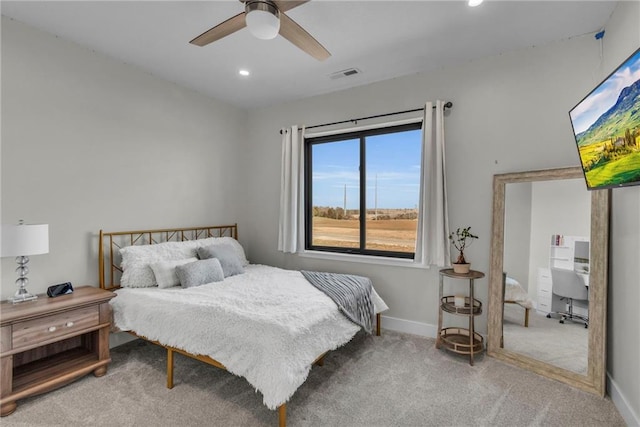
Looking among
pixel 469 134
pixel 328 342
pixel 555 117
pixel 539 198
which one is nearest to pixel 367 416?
pixel 328 342

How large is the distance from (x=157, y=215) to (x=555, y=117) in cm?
401

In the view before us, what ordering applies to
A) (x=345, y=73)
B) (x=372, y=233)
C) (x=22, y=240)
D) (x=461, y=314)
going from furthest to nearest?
(x=372, y=233), (x=345, y=73), (x=461, y=314), (x=22, y=240)

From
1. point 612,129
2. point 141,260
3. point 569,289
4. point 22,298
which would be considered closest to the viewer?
point 612,129

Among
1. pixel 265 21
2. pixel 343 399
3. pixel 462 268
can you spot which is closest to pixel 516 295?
pixel 462 268

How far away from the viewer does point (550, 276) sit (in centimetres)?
252

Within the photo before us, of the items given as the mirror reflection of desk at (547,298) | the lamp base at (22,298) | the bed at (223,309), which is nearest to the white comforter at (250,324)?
the bed at (223,309)

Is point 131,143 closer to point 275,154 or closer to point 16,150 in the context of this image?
point 16,150

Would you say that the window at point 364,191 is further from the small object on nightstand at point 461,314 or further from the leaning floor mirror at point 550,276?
the leaning floor mirror at point 550,276

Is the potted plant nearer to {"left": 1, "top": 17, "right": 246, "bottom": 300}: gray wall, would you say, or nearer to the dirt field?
the dirt field

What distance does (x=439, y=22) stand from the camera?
2.40m

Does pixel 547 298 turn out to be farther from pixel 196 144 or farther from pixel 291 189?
pixel 196 144

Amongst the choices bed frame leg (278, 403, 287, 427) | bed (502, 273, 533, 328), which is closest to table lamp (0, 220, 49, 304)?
bed frame leg (278, 403, 287, 427)

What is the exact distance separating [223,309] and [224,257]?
1.24 metres

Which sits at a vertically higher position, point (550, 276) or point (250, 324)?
point (550, 276)
